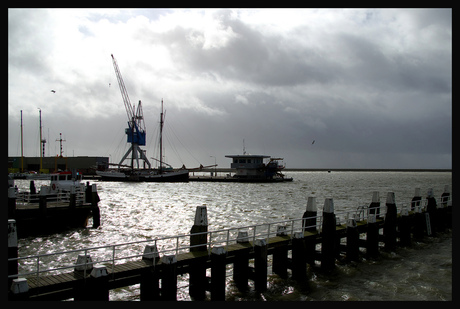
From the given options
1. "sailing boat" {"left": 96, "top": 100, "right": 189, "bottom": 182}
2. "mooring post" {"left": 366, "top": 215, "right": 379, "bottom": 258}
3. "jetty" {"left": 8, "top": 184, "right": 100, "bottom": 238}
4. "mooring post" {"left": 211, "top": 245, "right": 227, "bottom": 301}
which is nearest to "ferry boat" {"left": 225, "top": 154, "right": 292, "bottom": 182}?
"sailing boat" {"left": 96, "top": 100, "right": 189, "bottom": 182}

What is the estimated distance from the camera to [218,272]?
Result: 12492 mm

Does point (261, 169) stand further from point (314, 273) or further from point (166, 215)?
point (314, 273)

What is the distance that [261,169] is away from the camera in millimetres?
105375

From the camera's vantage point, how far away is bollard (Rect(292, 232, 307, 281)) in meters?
15.6

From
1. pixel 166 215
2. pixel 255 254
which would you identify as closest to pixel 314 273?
pixel 255 254

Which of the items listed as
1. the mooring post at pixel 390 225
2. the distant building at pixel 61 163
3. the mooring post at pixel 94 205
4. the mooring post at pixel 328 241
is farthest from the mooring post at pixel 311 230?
the distant building at pixel 61 163

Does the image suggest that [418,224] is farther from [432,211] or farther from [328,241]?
[328,241]

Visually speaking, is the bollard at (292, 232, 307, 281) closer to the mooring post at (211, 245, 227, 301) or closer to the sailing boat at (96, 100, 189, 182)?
the mooring post at (211, 245, 227, 301)

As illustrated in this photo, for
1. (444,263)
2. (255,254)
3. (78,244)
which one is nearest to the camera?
(255,254)

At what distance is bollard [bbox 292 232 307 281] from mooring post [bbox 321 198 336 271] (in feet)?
5.89

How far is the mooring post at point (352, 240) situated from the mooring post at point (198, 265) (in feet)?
28.6

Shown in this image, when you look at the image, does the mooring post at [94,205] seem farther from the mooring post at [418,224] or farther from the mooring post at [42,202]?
the mooring post at [418,224]

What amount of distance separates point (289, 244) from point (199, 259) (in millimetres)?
5183

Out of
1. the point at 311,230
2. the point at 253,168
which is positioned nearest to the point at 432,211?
the point at 311,230
